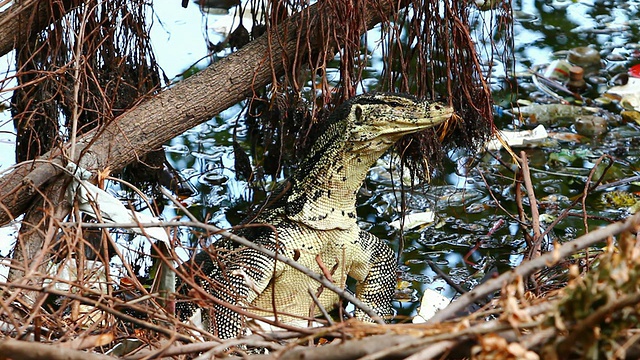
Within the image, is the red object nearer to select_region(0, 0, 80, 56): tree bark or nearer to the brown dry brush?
the brown dry brush

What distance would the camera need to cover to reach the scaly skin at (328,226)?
11.5ft

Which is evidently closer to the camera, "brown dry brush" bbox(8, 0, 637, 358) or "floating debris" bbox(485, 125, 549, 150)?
"brown dry brush" bbox(8, 0, 637, 358)

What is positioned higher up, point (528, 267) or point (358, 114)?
point (528, 267)

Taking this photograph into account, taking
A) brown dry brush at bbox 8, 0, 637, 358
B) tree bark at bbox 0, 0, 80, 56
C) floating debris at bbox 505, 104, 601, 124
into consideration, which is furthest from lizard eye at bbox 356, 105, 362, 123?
floating debris at bbox 505, 104, 601, 124

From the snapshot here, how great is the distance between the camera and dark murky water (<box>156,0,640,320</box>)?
4.67 meters

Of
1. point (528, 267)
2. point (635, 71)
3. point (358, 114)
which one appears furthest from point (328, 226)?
point (635, 71)

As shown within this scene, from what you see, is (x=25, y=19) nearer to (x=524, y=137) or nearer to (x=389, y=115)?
(x=389, y=115)

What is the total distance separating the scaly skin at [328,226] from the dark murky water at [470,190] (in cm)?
53

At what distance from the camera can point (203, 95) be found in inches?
158

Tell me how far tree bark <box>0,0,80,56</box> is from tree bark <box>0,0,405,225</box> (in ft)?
1.90

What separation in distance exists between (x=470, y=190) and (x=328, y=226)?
1.84 meters

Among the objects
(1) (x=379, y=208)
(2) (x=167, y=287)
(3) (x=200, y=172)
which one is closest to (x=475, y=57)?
(1) (x=379, y=208)

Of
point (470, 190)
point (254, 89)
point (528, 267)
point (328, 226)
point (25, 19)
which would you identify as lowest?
point (470, 190)

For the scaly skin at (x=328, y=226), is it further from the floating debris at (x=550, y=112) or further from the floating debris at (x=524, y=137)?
the floating debris at (x=550, y=112)
